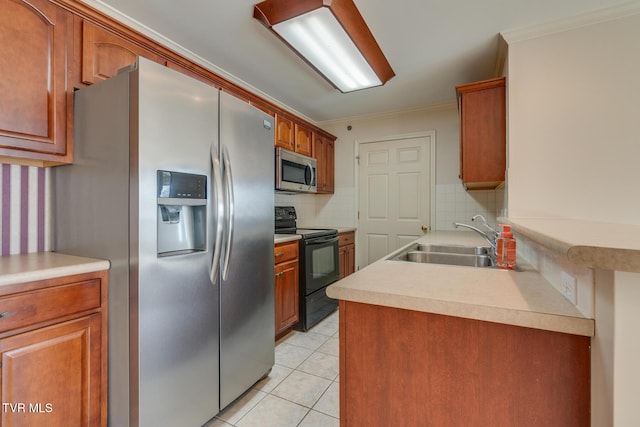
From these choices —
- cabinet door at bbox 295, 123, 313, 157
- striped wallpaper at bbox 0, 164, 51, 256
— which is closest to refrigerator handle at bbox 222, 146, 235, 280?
striped wallpaper at bbox 0, 164, 51, 256

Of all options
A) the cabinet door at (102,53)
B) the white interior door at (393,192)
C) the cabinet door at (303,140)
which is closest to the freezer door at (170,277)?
the cabinet door at (102,53)

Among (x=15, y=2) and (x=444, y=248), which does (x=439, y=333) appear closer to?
(x=444, y=248)

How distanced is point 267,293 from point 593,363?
1604 mm

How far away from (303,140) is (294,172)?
1.57ft

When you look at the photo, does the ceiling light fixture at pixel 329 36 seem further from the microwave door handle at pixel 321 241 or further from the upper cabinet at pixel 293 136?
the microwave door handle at pixel 321 241

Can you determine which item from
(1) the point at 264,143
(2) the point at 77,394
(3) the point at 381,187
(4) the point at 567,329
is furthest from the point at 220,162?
(3) the point at 381,187

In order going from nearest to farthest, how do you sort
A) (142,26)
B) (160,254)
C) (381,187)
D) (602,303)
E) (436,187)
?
1. (602,303)
2. (160,254)
3. (142,26)
4. (436,187)
5. (381,187)

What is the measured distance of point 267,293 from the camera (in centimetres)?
193

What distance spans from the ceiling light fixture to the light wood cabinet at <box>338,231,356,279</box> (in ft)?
5.96

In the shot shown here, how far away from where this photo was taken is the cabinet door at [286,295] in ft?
7.74

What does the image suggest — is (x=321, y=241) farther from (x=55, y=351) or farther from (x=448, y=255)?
(x=55, y=351)

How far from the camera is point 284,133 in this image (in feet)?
9.80

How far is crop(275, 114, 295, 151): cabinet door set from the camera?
2.89 metres

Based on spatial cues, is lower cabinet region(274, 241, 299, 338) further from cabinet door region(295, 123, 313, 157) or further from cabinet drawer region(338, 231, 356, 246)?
cabinet door region(295, 123, 313, 157)
